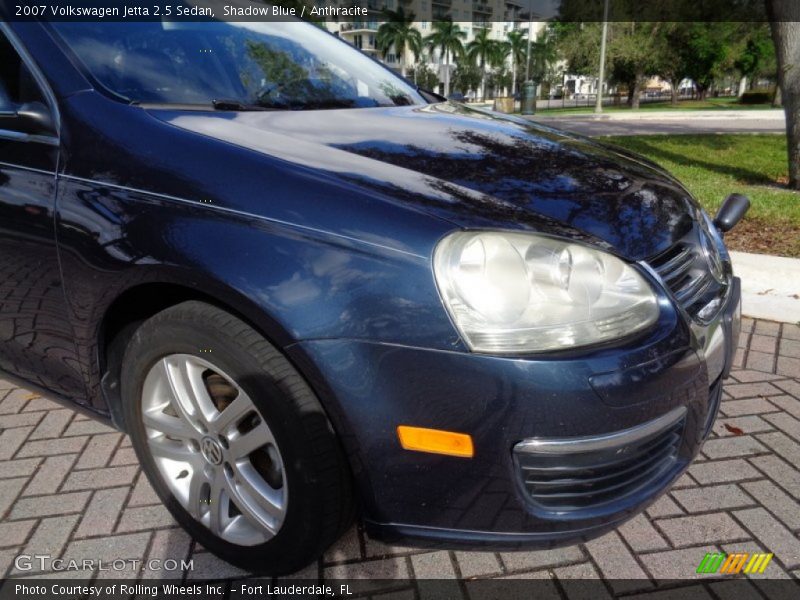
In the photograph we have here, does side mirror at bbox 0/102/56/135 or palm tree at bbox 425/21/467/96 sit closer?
side mirror at bbox 0/102/56/135

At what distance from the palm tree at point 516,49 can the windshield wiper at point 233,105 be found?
7287 cm

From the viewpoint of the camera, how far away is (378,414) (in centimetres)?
151

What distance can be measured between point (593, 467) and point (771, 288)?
306cm

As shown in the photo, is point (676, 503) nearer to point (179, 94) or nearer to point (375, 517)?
point (375, 517)

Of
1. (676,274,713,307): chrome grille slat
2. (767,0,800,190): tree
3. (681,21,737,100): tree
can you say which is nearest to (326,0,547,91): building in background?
(681,21,737,100): tree

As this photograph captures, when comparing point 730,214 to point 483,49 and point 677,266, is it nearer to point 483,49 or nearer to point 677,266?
point 677,266

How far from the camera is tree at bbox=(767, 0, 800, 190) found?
257 inches

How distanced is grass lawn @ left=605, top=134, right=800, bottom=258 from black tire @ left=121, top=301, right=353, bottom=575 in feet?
13.7

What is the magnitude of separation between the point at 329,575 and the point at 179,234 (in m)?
1.11

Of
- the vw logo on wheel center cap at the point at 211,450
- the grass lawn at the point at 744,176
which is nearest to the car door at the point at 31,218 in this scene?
the vw logo on wheel center cap at the point at 211,450

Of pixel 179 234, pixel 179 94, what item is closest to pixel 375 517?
pixel 179 234

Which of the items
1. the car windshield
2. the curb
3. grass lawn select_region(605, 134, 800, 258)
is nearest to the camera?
the car windshield

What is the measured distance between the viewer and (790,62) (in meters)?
6.66

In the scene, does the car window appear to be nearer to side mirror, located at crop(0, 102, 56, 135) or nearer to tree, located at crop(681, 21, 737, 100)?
side mirror, located at crop(0, 102, 56, 135)
